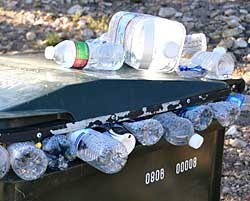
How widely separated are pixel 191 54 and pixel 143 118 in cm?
75

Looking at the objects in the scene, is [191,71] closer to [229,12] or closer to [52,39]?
[52,39]

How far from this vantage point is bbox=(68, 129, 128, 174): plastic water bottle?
1952 mm

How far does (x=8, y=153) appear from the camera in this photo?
1.81 meters

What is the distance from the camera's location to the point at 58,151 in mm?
1939

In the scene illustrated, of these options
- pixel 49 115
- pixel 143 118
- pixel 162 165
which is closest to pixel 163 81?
pixel 143 118

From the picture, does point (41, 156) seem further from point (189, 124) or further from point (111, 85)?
point (189, 124)

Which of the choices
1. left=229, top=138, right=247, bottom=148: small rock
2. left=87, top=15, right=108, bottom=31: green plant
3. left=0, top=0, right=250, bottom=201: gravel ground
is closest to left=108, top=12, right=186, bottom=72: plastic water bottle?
left=229, top=138, right=247, bottom=148: small rock

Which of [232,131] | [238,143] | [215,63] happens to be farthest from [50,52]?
[232,131]

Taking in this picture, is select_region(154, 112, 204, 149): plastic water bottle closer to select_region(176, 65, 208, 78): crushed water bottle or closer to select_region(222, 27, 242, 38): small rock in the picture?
select_region(176, 65, 208, 78): crushed water bottle

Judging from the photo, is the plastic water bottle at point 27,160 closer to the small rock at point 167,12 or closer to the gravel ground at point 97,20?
the gravel ground at point 97,20

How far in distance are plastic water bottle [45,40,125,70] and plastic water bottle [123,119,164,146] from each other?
0.37 metres

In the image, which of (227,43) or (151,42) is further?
(227,43)

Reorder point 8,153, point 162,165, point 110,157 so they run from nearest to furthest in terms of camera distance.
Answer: point 8,153, point 110,157, point 162,165

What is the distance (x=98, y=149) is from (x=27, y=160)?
23cm
